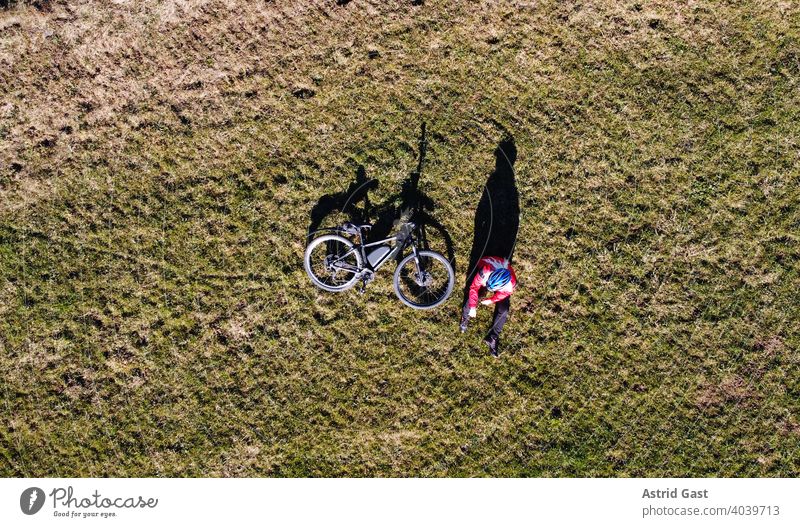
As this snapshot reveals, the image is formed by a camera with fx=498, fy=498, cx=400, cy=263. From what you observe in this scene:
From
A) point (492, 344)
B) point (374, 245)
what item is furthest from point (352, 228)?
point (492, 344)

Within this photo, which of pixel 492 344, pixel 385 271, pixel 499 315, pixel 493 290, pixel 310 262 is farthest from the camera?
pixel 385 271

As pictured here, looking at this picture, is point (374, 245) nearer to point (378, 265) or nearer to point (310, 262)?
point (378, 265)

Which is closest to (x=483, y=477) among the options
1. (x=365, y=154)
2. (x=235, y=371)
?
(x=235, y=371)

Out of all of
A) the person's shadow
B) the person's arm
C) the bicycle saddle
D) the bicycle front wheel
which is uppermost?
the person's shadow

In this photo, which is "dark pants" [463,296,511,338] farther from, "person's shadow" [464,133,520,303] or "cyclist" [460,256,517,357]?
"person's shadow" [464,133,520,303]

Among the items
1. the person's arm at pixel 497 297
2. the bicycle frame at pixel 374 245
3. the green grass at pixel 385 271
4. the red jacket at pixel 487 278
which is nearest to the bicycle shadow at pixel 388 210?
the green grass at pixel 385 271

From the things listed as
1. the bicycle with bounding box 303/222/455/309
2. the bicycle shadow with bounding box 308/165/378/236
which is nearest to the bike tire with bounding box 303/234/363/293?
the bicycle with bounding box 303/222/455/309
